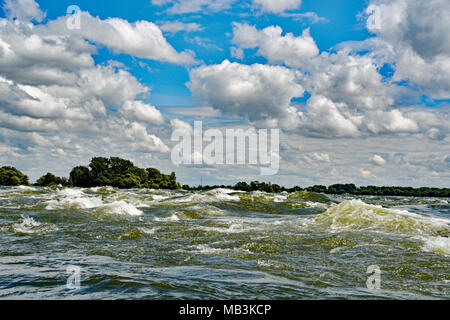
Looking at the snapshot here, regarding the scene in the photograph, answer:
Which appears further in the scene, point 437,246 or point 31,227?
point 31,227

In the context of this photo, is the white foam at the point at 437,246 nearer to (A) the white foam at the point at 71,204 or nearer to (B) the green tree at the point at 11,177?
(A) the white foam at the point at 71,204

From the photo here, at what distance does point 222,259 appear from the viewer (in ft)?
29.5

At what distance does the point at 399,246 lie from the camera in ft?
35.8

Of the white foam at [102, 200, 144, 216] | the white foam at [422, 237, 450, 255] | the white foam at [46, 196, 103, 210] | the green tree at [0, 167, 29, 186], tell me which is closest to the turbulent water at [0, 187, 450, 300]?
the white foam at [422, 237, 450, 255]

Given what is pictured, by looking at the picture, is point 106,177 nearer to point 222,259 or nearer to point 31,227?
point 31,227

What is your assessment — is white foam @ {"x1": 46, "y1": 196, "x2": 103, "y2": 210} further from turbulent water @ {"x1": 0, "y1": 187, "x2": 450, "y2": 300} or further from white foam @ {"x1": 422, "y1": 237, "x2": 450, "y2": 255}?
white foam @ {"x1": 422, "y1": 237, "x2": 450, "y2": 255}

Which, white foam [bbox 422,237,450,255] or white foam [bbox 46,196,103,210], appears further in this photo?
white foam [bbox 46,196,103,210]

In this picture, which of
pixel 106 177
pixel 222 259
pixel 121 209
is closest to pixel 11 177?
pixel 106 177

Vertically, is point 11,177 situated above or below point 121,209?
above

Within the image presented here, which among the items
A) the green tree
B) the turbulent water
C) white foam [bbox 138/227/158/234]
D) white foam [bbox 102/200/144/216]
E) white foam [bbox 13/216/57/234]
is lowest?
the turbulent water

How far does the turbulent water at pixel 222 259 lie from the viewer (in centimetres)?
632

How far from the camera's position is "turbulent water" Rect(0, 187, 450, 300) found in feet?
20.7
